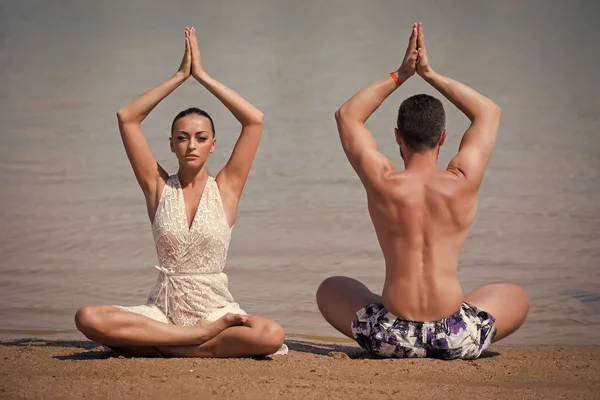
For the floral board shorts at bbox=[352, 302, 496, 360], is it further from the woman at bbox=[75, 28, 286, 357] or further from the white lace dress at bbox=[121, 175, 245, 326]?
the white lace dress at bbox=[121, 175, 245, 326]

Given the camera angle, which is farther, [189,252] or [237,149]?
[237,149]

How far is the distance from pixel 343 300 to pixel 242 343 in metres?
0.62

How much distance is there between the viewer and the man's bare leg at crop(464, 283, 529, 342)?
18.9 feet

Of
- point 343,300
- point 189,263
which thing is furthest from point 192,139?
→ point 343,300

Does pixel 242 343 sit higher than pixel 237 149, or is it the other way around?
pixel 237 149

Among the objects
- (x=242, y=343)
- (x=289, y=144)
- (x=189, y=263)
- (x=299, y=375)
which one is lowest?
(x=299, y=375)

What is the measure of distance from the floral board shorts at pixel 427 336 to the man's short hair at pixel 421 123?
83 cm

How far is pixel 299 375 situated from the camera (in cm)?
518

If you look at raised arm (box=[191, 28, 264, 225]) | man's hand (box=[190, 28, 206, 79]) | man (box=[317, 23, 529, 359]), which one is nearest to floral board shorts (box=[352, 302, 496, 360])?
man (box=[317, 23, 529, 359])

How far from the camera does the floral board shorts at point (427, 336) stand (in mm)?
5465

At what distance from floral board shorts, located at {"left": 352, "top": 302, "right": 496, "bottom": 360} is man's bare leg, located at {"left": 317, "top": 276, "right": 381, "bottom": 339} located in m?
0.16

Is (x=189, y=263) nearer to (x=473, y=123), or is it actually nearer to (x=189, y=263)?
(x=189, y=263)

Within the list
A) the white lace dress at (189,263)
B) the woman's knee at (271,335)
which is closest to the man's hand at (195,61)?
the white lace dress at (189,263)

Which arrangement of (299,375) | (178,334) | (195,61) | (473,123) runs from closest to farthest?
(299,375) < (178,334) < (473,123) < (195,61)
